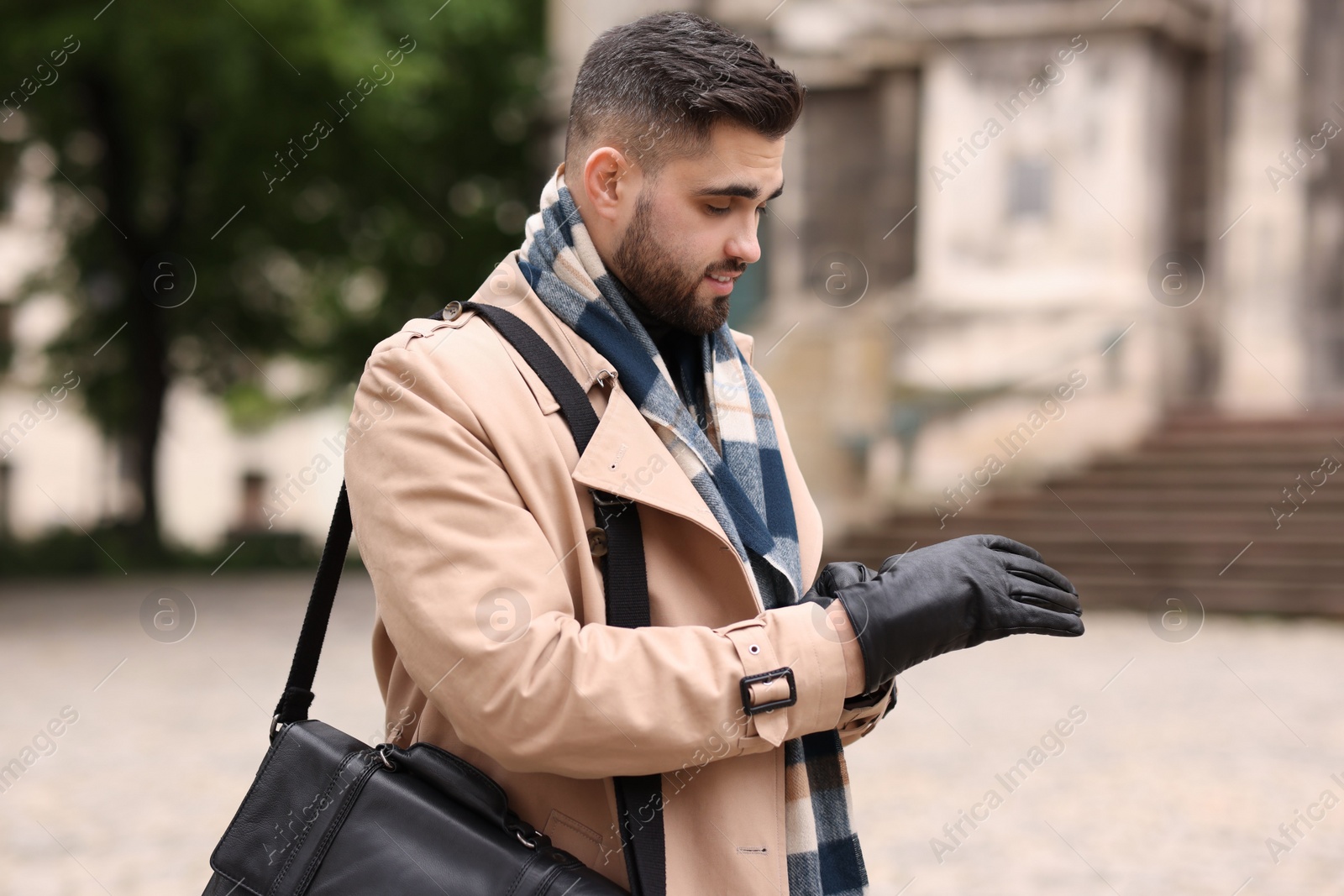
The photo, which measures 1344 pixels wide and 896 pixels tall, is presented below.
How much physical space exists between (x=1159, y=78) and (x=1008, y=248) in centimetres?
254

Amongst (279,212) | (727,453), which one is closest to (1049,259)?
(279,212)

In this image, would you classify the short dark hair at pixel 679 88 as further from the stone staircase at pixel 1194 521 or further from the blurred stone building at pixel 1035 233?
the blurred stone building at pixel 1035 233

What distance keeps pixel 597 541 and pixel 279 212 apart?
56.2ft

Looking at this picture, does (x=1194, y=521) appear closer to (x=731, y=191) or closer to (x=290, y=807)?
(x=731, y=191)

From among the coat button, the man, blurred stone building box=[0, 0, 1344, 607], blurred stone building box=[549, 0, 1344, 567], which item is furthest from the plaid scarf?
blurred stone building box=[549, 0, 1344, 567]

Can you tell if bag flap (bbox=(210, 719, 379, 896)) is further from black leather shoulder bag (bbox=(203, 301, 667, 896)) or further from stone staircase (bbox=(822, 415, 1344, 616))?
stone staircase (bbox=(822, 415, 1344, 616))

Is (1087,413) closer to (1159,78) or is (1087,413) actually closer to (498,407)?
(1159,78)

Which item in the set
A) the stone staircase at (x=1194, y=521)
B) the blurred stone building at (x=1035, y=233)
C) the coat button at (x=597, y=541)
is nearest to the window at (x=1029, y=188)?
the blurred stone building at (x=1035, y=233)

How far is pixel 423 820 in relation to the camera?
1.74 metres

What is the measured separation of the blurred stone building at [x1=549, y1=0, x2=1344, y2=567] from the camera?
1493 centimetres

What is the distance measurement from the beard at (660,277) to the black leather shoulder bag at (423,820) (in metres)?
0.16

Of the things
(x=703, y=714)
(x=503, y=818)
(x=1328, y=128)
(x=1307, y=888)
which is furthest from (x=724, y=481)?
(x=1328, y=128)

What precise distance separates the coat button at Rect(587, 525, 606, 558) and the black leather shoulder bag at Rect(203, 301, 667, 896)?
0.01 m

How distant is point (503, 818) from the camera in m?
1.74
